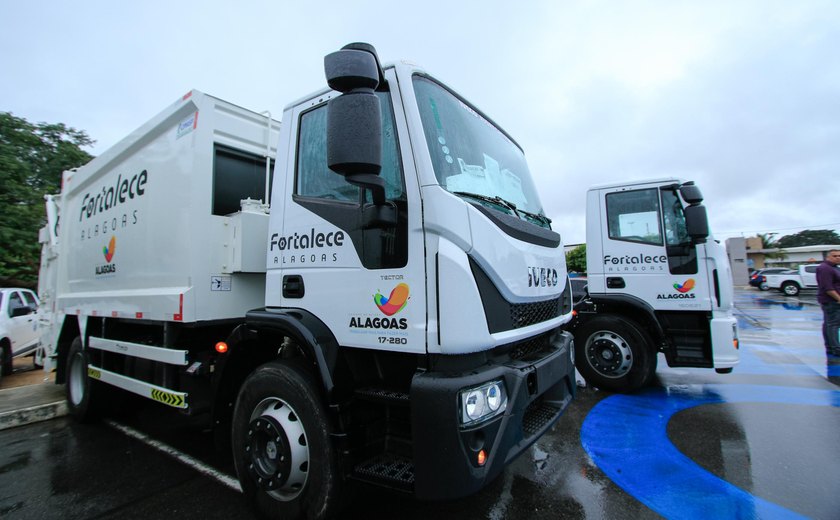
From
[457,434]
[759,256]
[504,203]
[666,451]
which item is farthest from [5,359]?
[759,256]

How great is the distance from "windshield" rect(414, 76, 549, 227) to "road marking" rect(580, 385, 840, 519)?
6.94 feet

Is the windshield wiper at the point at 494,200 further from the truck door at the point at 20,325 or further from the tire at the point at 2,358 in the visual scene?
the tire at the point at 2,358

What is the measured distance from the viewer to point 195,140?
10.5ft

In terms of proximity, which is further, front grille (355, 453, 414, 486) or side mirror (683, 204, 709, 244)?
side mirror (683, 204, 709, 244)

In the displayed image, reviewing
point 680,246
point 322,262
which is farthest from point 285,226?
point 680,246

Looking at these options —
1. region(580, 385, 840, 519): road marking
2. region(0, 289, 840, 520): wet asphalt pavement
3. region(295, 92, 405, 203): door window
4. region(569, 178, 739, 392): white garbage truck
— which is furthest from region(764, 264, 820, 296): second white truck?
region(295, 92, 405, 203): door window

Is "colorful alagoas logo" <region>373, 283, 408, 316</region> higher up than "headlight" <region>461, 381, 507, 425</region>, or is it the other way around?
"colorful alagoas logo" <region>373, 283, 408, 316</region>

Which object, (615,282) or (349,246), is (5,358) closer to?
(349,246)

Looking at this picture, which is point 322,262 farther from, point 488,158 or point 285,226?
point 488,158

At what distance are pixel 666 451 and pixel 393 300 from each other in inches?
124

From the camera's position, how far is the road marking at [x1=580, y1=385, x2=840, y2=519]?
271 cm

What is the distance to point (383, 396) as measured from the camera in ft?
6.88

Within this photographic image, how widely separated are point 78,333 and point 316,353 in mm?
4886

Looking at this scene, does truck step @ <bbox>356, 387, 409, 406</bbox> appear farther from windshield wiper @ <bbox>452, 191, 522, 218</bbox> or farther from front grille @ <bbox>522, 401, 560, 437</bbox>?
windshield wiper @ <bbox>452, 191, 522, 218</bbox>
